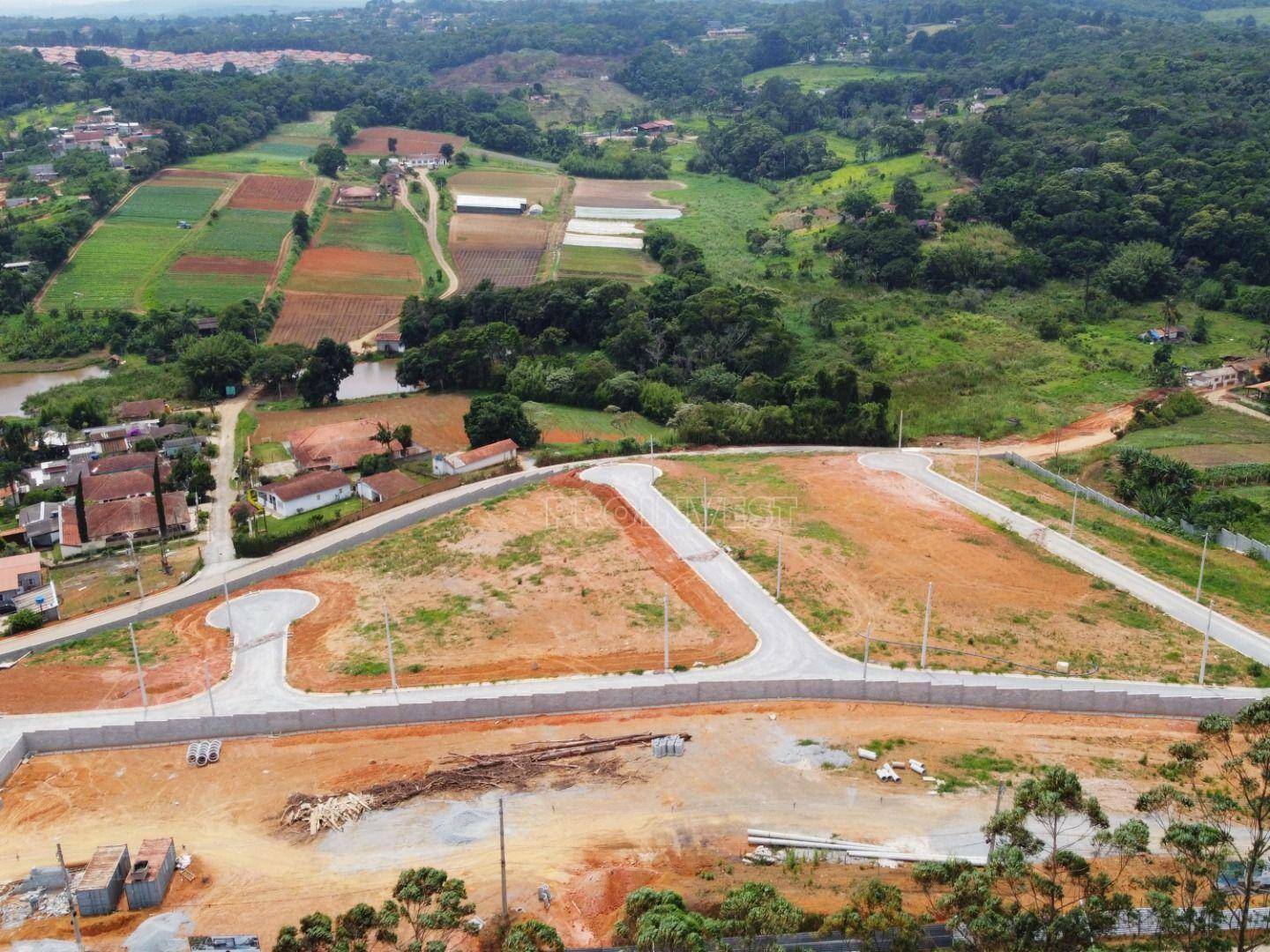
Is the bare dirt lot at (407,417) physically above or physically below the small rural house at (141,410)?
below

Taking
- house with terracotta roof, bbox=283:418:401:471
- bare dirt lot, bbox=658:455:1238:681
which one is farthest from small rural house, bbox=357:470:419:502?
bare dirt lot, bbox=658:455:1238:681

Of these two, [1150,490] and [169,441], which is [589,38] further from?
[1150,490]

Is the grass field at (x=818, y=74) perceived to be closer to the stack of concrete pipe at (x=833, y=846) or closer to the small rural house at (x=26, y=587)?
the small rural house at (x=26, y=587)

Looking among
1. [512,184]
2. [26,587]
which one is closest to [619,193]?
[512,184]

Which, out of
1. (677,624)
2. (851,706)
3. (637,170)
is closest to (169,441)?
(677,624)

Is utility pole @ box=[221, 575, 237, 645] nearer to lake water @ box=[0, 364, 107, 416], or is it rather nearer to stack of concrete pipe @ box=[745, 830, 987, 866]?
stack of concrete pipe @ box=[745, 830, 987, 866]

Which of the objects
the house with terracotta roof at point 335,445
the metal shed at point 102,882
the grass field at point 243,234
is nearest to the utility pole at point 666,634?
the metal shed at point 102,882
